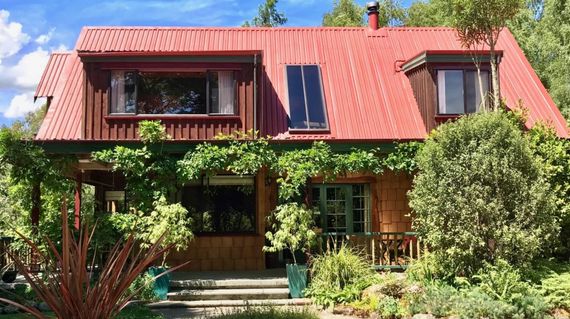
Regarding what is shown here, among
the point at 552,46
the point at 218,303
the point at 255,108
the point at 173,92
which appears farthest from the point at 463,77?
the point at 552,46

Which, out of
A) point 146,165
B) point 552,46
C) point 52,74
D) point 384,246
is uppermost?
point 552,46

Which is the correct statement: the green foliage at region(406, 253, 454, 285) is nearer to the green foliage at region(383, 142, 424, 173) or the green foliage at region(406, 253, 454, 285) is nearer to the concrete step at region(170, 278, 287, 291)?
the green foliage at region(383, 142, 424, 173)

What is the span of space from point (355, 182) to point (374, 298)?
5571 millimetres

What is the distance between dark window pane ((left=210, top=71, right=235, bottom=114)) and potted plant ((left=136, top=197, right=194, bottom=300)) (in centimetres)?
329

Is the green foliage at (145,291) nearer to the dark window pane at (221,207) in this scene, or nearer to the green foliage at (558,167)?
the dark window pane at (221,207)

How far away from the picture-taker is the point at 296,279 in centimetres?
1086

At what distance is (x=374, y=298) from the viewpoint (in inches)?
369

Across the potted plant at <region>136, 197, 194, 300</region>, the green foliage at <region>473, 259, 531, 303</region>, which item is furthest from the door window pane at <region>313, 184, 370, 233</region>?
the green foliage at <region>473, 259, 531, 303</region>

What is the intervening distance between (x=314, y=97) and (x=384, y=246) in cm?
471

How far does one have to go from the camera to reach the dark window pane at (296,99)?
1445 cm

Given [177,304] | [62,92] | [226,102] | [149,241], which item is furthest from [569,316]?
[62,92]

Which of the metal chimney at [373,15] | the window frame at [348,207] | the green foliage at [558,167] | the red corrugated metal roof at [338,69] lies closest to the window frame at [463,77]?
the red corrugated metal roof at [338,69]

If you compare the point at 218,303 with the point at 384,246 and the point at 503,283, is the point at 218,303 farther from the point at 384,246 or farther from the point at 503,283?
the point at 503,283

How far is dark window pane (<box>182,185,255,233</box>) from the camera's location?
13883mm
